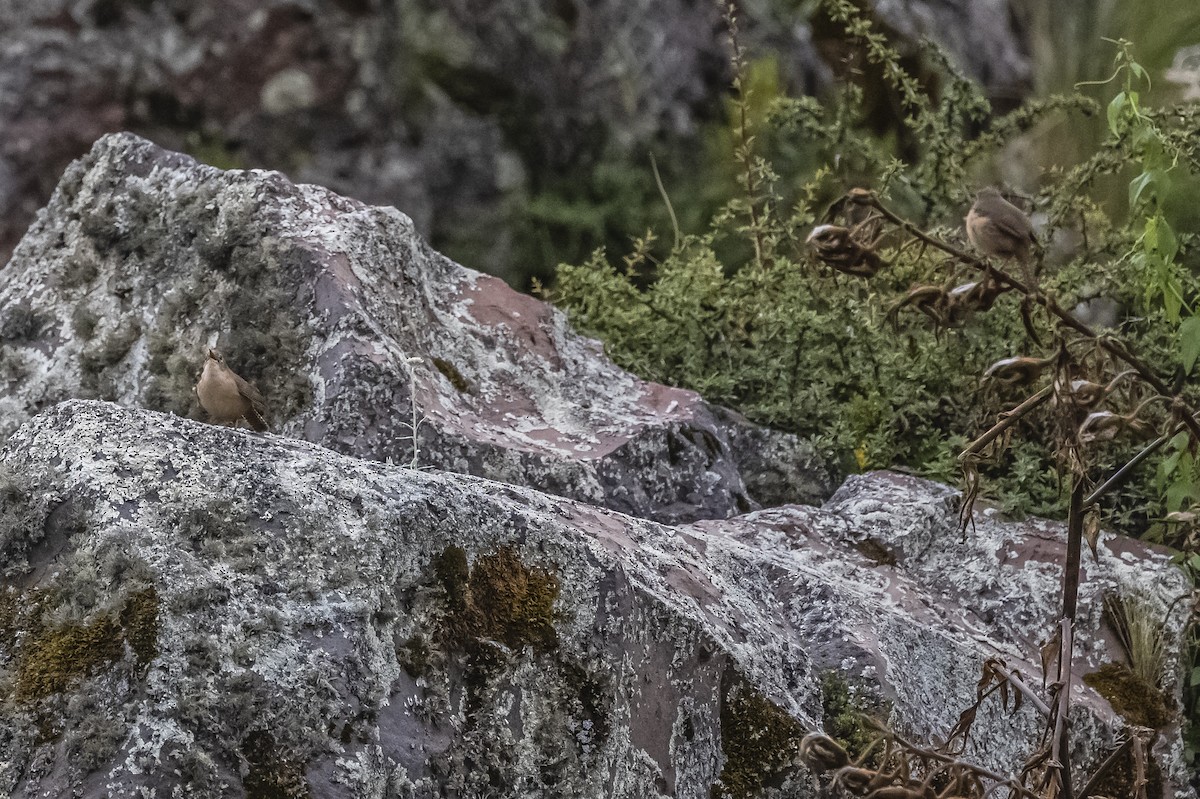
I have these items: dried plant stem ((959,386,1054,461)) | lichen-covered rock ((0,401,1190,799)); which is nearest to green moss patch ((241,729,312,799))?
lichen-covered rock ((0,401,1190,799))

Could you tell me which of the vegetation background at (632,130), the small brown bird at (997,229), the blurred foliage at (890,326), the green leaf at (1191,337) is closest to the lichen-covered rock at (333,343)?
the blurred foliage at (890,326)

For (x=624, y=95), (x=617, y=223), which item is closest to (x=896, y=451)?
(x=617, y=223)

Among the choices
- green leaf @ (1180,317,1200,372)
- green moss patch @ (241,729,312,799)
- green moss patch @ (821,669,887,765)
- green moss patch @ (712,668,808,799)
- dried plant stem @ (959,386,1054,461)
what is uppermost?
green leaf @ (1180,317,1200,372)

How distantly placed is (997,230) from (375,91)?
489cm

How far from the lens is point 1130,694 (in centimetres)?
382

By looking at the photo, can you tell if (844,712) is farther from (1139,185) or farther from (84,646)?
(84,646)

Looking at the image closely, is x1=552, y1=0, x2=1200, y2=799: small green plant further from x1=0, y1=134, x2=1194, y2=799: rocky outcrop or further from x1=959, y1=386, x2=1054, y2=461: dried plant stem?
x1=959, y1=386, x2=1054, y2=461: dried plant stem

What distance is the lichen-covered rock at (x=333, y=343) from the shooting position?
379cm

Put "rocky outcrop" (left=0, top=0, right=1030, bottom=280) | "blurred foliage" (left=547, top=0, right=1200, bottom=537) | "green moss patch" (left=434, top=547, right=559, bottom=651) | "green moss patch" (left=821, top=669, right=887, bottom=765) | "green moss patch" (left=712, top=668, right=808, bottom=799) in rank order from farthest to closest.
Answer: "rocky outcrop" (left=0, top=0, right=1030, bottom=280)
"blurred foliage" (left=547, top=0, right=1200, bottom=537)
"green moss patch" (left=821, top=669, right=887, bottom=765)
"green moss patch" (left=712, top=668, right=808, bottom=799)
"green moss patch" (left=434, top=547, right=559, bottom=651)

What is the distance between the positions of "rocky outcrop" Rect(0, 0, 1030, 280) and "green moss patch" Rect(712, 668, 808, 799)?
4.72 meters

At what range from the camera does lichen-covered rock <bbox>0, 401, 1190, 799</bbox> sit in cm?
231

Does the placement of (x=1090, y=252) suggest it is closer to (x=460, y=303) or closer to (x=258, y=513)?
(x=460, y=303)

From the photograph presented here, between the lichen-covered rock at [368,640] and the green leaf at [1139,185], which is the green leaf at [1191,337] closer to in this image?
the green leaf at [1139,185]

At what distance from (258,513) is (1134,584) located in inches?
107
